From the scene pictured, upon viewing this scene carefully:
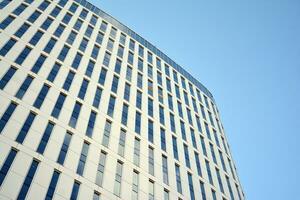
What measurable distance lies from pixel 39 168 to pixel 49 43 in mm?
21613

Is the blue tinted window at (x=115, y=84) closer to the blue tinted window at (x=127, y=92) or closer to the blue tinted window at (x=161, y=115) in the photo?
the blue tinted window at (x=127, y=92)

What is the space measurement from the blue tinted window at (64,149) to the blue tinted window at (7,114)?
5.54 m

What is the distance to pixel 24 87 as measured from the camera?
3650cm

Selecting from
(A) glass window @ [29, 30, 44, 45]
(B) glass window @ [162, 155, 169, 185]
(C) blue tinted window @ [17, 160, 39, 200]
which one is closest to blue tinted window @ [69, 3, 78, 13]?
(A) glass window @ [29, 30, 44, 45]

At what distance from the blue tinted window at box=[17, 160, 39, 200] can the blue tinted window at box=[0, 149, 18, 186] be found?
161cm

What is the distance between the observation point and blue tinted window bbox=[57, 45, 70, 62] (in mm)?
44725

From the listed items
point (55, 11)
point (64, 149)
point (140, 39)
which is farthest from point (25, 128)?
point (140, 39)

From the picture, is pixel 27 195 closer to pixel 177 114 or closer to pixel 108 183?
pixel 108 183

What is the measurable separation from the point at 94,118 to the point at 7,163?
12.8 metres

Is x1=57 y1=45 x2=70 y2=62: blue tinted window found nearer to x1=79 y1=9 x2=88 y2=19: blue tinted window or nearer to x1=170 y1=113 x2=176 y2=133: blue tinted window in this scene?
x1=79 y1=9 x2=88 y2=19: blue tinted window

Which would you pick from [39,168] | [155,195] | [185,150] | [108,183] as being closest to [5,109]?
[39,168]

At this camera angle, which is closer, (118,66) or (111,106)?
(111,106)

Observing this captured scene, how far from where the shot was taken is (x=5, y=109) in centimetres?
3244

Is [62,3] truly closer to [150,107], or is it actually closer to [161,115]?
[150,107]
